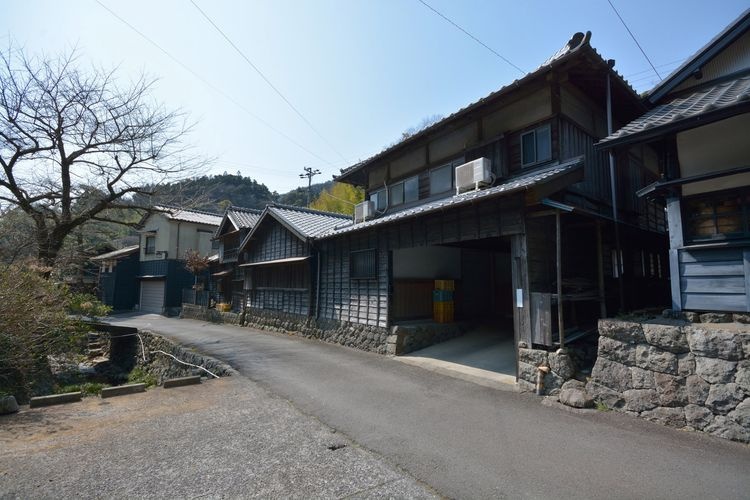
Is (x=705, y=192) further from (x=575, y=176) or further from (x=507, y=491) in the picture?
(x=507, y=491)

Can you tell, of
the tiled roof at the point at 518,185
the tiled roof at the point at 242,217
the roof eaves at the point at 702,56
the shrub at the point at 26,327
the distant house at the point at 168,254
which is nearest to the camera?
the roof eaves at the point at 702,56

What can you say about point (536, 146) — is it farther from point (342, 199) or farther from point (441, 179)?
point (342, 199)

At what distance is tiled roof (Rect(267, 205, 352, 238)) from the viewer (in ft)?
47.0

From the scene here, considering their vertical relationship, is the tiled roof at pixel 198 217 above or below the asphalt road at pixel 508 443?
above

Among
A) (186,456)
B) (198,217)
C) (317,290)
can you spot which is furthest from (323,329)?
(198,217)

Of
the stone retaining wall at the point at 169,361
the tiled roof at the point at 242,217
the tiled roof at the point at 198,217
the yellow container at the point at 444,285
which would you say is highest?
the tiled roof at the point at 198,217

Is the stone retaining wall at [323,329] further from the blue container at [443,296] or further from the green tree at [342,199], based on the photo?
the green tree at [342,199]

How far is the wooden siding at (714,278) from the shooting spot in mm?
5059

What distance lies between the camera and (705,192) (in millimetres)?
5648

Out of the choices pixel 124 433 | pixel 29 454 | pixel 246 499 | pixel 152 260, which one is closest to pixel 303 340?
pixel 124 433

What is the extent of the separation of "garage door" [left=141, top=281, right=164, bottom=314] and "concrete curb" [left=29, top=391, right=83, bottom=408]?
2217 cm

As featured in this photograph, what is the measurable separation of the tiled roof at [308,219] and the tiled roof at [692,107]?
9.95 m

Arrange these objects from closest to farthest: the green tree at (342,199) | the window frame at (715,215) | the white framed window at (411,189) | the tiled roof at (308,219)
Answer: the window frame at (715,215) → the white framed window at (411,189) → the tiled roof at (308,219) → the green tree at (342,199)

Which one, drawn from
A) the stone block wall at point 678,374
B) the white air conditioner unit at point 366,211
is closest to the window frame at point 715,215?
the stone block wall at point 678,374
